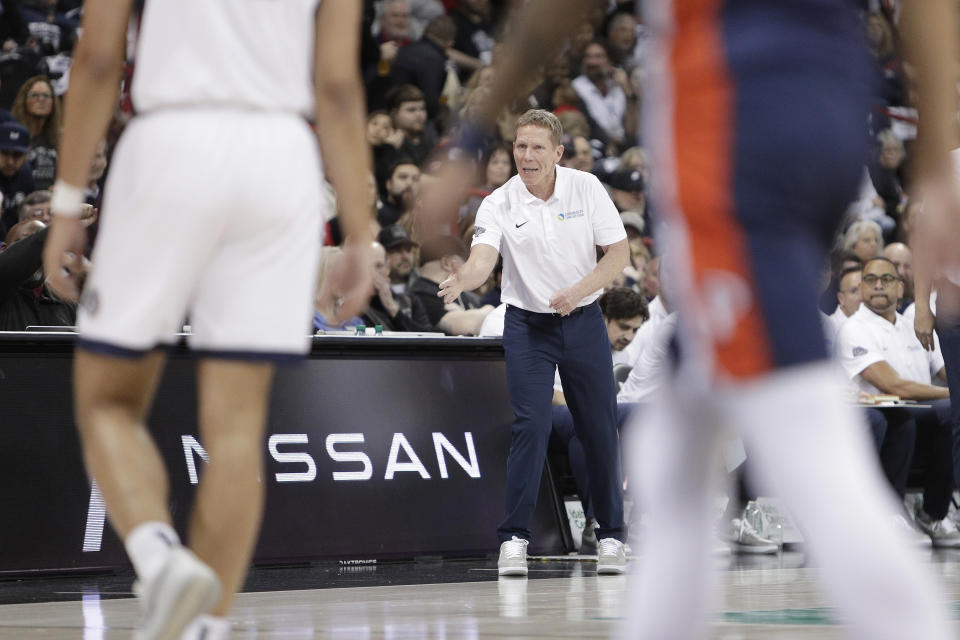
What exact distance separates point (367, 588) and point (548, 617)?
168 cm

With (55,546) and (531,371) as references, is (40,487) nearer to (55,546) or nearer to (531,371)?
(55,546)

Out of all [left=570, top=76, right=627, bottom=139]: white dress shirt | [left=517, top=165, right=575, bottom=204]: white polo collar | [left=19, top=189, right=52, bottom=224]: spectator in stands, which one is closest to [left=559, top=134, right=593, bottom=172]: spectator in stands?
[left=570, top=76, right=627, bottom=139]: white dress shirt

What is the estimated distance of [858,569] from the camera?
82.4 inches

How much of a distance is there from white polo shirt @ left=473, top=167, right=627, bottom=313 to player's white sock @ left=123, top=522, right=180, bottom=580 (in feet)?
17.2

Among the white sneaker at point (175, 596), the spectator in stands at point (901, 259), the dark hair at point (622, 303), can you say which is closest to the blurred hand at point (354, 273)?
the white sneaker at point (175, 596)

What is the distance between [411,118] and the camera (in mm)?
14523

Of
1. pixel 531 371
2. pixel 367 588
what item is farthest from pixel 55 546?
pixel 531 371

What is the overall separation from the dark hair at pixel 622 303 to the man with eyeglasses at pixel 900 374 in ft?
5.12

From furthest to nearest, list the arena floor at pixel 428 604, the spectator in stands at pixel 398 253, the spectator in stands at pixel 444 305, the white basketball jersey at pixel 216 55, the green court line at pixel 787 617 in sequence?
the spectator in stands at pixel 398 253 → the spectator in stands at pixel 444 305 → the green court line at pixel 787 617 → the arena floor at pixel 428 604 → the white basketball jersey at pixel 216 55

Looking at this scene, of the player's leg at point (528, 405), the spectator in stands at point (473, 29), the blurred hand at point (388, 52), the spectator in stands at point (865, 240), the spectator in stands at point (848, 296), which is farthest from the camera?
the spectator in stands at point (473, 29)

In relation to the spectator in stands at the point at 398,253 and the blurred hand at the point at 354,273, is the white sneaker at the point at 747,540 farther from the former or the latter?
the blurred hand at the point at 354,273

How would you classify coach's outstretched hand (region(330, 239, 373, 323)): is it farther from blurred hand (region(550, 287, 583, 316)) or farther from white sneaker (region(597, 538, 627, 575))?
white sneaker (region(597, 538, 627, 575))

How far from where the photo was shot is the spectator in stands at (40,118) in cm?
1188

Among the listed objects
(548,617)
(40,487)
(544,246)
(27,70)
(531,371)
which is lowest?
(548,617)
